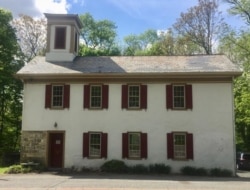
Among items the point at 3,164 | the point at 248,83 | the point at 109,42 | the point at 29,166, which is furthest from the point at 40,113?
the point at 109,42

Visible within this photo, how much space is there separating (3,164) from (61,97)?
7.28 metres

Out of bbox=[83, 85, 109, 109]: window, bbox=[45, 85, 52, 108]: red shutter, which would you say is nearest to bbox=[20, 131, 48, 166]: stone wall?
bbox=[45, 85, 52, 108]: red shutter

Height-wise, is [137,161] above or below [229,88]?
below

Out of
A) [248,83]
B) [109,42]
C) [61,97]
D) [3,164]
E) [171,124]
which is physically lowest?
[3,164]

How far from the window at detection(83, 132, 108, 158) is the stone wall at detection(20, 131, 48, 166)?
2.62 metres

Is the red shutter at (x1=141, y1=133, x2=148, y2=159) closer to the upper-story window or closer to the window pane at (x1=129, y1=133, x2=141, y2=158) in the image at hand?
the window pane at (x1=129, y1=133, x2=141, y2=158)

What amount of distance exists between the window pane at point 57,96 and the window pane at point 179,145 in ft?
25.8

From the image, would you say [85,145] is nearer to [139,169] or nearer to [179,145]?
[139,169]

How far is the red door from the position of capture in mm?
24781

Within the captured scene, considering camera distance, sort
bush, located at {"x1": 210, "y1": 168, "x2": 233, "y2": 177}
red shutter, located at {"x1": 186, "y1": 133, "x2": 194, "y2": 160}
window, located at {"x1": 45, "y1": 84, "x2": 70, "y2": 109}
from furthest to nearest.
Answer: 1. window, located at {"x1": 45, "y1": 84, "x2": 70, "y2": 109}
2. red shutter, located at {"x1": 186, "y1": 133, "x2": 194, "y2": 160}
3. bush, located at {"x1": 210, "y1": 168, "x2": 233, "y2": 177}

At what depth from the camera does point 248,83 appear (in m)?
37.4

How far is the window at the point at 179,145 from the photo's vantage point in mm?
23859

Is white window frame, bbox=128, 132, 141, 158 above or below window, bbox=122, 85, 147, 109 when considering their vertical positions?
below

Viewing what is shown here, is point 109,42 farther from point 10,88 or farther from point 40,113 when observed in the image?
point 40,113
